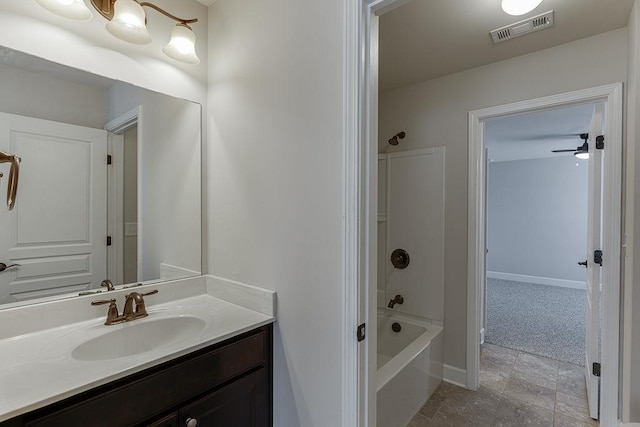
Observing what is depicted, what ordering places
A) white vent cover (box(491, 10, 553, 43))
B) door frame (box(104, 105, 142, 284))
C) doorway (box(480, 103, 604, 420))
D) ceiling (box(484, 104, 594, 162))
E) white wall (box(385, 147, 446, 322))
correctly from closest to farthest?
door frame (box(104, 105, 142, 284))
white vent cover (box(491, 10, 553, 43))
doorway (box(480, 103, 604, 420))
white wall (box(385, 147, 446, 322))
ceiling (box(484, 104, 594, 162))

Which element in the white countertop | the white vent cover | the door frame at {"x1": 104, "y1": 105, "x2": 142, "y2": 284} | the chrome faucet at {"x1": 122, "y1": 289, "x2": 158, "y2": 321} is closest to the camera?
the white countertop

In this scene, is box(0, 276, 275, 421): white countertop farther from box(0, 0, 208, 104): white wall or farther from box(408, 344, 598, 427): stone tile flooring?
box(408, 344, 598, 427): stone tile flooring

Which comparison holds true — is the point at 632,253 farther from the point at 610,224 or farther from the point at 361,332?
the point at 361,332

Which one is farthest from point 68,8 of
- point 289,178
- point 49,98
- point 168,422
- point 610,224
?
point 610,224

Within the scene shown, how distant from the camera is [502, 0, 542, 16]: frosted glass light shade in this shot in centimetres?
143

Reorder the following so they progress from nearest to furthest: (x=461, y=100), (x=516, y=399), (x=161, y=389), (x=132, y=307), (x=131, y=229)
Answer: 1. (x=161, y=389)
2. (x=132, y=307)
3. (x=131, y=229)
4. (x=516, y=399)
5. (x=461, y=100)

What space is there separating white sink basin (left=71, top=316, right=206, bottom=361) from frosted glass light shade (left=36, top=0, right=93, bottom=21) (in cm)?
126

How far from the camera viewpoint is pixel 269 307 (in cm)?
Answer: 137

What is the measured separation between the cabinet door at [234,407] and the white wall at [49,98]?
1300mm

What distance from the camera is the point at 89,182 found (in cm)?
137

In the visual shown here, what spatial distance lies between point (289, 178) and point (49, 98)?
1.06 metres

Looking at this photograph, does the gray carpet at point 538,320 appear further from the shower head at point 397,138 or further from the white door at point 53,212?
the white door at point 53,212

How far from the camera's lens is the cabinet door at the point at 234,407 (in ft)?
3.54

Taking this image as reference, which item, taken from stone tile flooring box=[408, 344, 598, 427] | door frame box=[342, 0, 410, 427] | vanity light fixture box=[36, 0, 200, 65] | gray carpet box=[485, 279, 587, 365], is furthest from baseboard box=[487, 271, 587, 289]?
vanity light fixture box=[36, 0, 200, 65]
